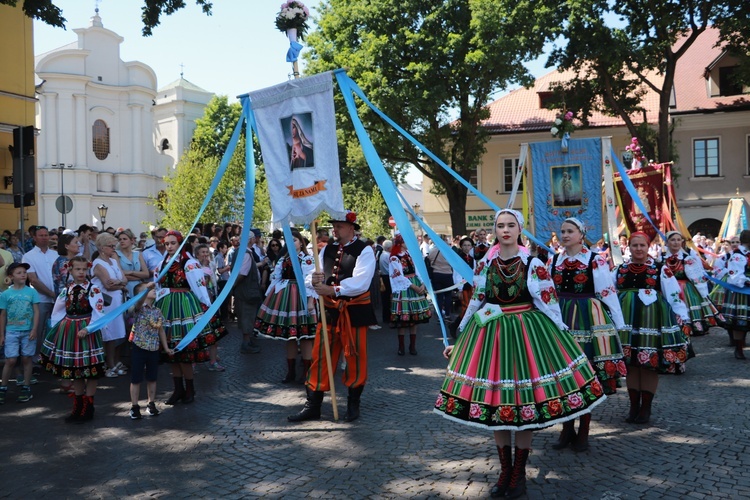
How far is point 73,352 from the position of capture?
705 centimetres

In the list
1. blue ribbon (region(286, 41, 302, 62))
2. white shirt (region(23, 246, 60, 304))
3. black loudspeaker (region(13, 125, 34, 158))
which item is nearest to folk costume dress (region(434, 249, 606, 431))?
blue ribbon (region(286, 41, 302, 62))

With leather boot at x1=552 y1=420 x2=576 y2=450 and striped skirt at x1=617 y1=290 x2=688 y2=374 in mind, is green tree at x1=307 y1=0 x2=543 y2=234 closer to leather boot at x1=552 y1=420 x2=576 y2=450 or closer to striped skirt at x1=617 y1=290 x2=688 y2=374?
striped skirt at x1=617 y1=290 x2=688 y2=374

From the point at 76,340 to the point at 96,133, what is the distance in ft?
141

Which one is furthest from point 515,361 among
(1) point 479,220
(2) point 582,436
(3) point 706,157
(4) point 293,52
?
(1) point 479,220

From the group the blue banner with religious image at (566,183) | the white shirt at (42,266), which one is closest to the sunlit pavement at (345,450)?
the white shirt at (42,266)

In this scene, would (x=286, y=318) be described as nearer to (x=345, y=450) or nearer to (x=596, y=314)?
(x=345, y=450)

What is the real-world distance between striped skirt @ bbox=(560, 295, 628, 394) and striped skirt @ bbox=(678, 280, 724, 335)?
5463mm

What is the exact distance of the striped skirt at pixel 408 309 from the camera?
1131cm

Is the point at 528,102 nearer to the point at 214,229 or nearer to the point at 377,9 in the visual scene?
the point at 377,9

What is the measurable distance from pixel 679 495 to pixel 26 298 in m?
7.17

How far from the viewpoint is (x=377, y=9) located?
27.2 meters

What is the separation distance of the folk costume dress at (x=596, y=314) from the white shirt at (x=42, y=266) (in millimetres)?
6883

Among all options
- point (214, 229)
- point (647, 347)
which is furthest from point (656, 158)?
point (647, 347)

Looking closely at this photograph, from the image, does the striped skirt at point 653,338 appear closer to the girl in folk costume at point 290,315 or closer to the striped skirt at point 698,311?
the girl in folk costume at point 290,315
